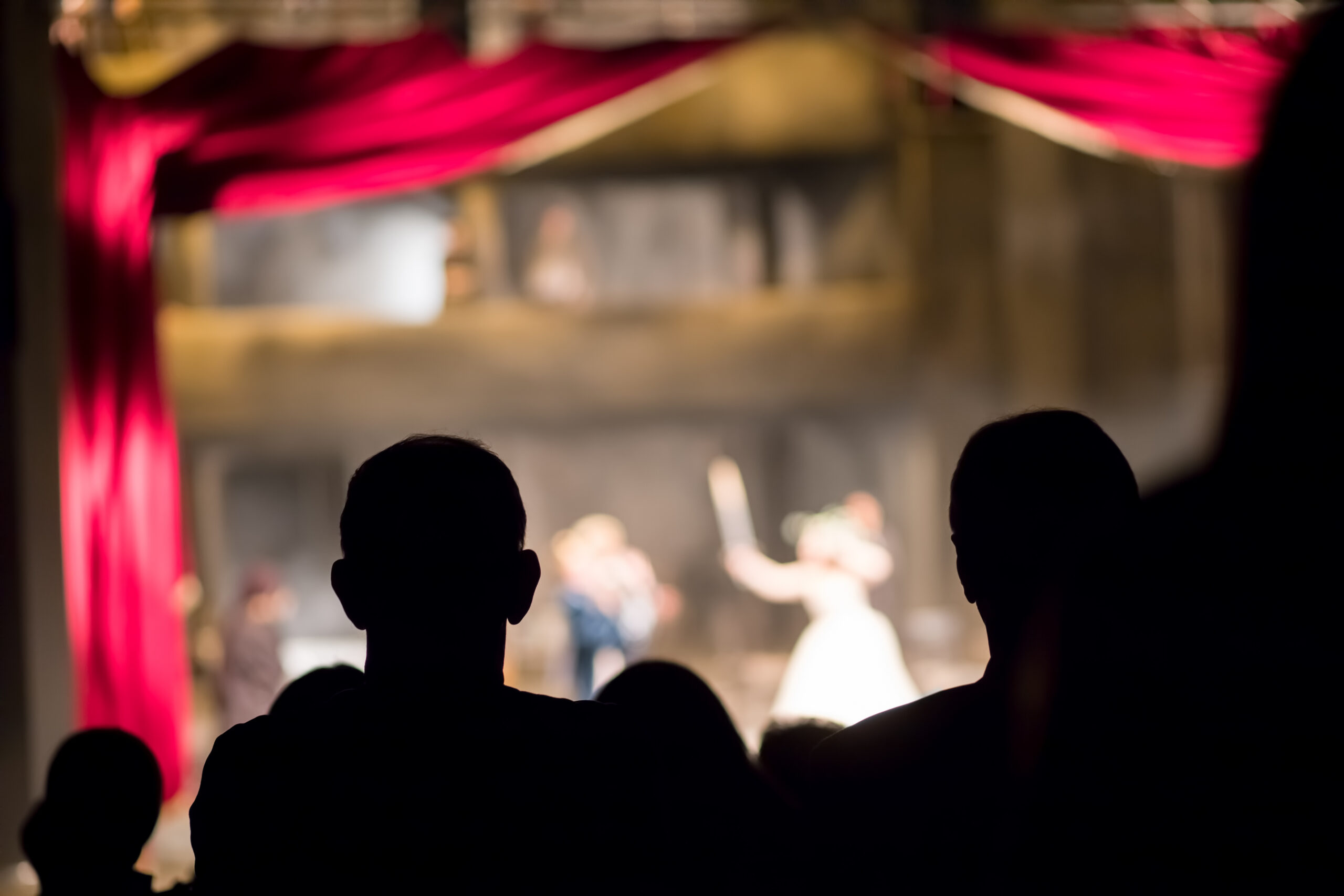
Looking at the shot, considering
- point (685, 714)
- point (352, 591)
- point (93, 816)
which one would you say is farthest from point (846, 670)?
point (352, 591)

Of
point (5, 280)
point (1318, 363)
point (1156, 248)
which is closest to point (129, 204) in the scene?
point (5, 280)

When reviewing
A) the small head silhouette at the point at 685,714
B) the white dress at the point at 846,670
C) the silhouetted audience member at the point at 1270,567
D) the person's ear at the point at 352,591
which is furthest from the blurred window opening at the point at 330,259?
the silhouetted audience member at the point at 1270,567

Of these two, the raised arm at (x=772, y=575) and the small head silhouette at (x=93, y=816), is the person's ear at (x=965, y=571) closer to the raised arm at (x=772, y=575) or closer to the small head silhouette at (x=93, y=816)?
the small head silhouette at (x=93, y=816)

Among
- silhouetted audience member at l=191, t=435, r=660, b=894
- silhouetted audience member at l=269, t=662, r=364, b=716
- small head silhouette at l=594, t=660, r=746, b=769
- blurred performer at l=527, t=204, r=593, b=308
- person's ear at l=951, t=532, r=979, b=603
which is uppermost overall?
blurred performer at l=527, t=204, r=593, b=308

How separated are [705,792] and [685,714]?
11 centimetres

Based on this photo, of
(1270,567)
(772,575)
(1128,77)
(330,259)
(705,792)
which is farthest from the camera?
(330,259)

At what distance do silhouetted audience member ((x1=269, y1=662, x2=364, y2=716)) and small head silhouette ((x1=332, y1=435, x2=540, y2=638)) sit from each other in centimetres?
45

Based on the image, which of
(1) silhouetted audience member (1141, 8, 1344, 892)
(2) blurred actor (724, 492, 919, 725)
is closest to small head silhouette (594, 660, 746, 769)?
(1) silhouetted audience member (1141, 8, 1344, 892)

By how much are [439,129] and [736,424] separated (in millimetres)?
5327

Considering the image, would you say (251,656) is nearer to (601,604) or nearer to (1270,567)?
(601,604)

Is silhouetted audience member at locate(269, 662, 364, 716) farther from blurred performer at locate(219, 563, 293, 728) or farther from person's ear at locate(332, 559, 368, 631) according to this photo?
blurred performer at locate(219, 563, 293, 728)

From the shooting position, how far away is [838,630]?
5.77 meters

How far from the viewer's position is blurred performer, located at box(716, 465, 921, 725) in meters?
5.66

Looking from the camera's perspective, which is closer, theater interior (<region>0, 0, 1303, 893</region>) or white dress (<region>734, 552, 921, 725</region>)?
white dress (<region>734, 552, 921, 725</region>)
